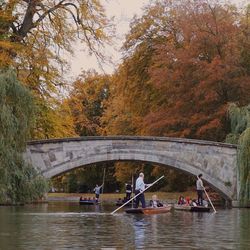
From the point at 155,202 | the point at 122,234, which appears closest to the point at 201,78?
the point at 155,202

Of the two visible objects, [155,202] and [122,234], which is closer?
[122,234]

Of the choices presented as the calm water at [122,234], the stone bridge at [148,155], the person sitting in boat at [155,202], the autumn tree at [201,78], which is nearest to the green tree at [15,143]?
the stone bridge at [148,155]

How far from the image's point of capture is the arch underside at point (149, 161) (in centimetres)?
3031

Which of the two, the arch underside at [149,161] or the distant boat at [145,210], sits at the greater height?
the arch underside at [149,161]

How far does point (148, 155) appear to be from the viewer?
30625 mm

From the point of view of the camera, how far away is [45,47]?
109ft

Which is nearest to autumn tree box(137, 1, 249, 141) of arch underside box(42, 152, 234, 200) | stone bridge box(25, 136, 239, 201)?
stone bridge box(25, 136, 239, 201)

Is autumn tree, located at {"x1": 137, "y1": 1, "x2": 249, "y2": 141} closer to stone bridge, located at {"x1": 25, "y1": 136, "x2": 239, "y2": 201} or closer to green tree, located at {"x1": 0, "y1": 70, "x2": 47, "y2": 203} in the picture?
stone bridge, located at {"x1": 25, "y1": 136, "x2": 239, "y2": 201}

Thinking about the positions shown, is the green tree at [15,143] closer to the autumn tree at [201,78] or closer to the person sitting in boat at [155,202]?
the person sitting in boat at [155,202]

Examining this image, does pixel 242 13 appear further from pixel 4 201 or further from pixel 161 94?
Result: pixel 4 201

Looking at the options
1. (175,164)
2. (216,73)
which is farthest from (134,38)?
(175,164)

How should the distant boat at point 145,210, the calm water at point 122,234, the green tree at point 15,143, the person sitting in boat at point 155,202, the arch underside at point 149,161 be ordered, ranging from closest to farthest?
the calm water at point 122,234, the distant boat at point 145,210, the person sitting in boat at point 155,202, the green tree at point 15,143, the arch underside at point 149,161

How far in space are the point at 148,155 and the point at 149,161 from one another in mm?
276

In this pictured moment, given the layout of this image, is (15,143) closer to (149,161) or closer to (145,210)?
(145,210)
